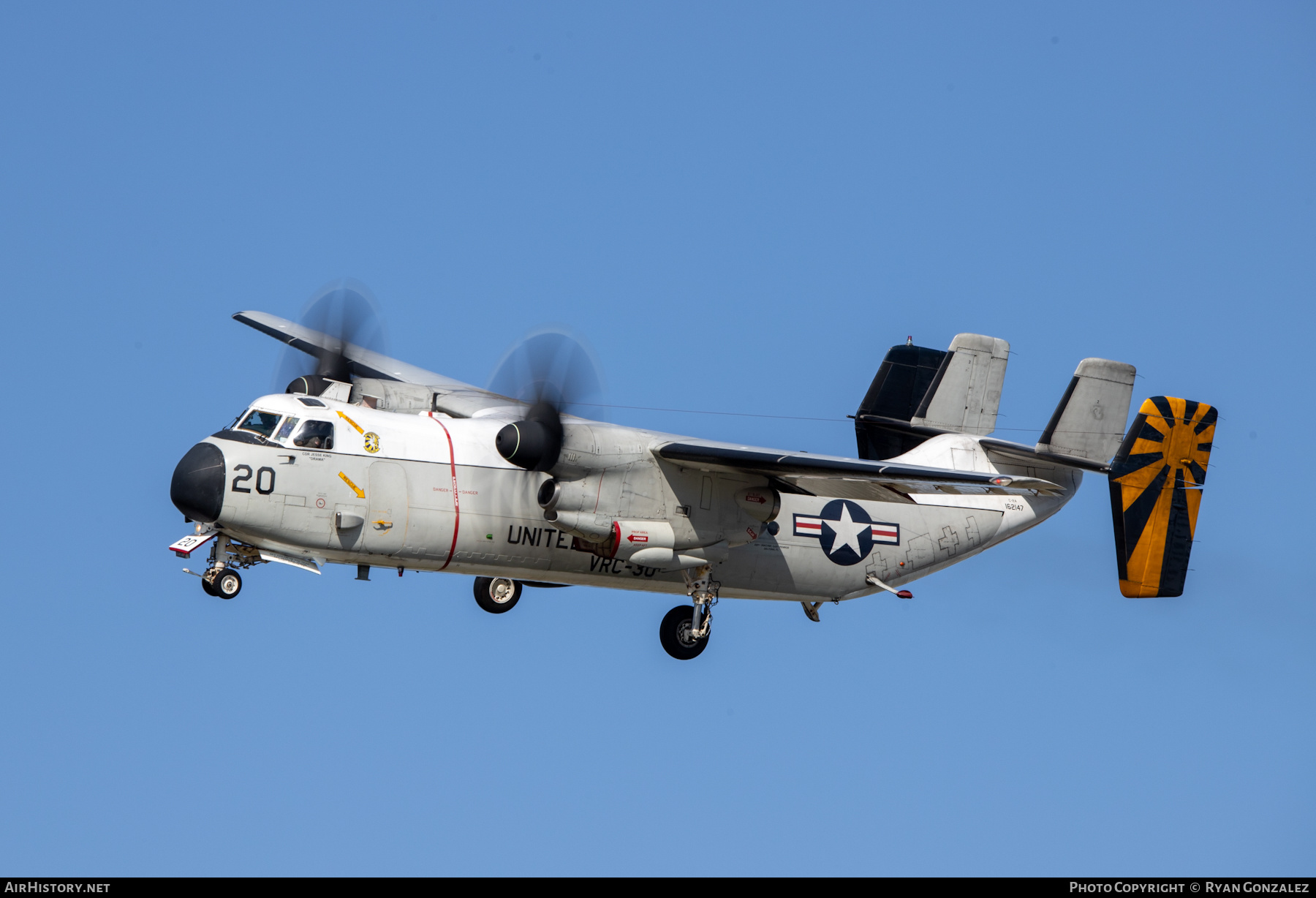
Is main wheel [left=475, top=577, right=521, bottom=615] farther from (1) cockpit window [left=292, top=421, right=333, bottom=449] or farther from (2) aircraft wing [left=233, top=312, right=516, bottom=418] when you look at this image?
(1) cockpit window [left=292, top=421, right=333, bottom=449]

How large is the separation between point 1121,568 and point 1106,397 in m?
3.00

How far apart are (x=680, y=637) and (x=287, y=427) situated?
22.3ft

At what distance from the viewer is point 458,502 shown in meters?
19.7

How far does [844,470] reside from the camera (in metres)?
19.4

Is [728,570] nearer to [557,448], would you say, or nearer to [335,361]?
[557,448]

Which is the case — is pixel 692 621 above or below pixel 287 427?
below

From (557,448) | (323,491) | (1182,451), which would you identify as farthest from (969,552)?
(323,491)

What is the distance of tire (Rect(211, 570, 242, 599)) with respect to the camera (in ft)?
62.0

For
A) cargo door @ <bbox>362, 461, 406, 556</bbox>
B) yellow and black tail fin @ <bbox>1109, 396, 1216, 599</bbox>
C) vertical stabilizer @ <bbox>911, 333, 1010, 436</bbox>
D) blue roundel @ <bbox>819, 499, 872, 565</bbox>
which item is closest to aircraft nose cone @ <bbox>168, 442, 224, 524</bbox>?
cargo door @ <bbox>362, 461, 406, 556</bbox>

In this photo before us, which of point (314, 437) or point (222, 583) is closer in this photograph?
point (222, 583)

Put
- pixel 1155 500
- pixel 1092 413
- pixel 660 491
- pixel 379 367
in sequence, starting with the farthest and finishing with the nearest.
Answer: pixel 379 367, pixel 1092 413, pixel 1155 500, pixel 660 491

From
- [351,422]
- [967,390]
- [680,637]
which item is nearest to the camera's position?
[351,422]

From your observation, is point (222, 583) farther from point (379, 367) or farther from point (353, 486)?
point (379, 367)

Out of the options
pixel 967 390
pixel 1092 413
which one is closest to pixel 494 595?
pixel 967 390
